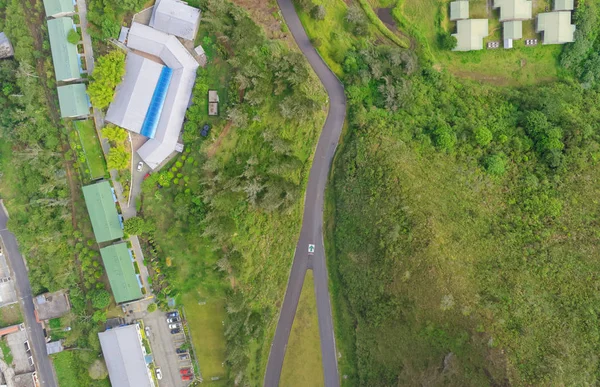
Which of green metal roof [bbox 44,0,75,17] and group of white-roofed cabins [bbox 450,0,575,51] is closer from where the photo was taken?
green metal roof [bbox 44,0,75,17]

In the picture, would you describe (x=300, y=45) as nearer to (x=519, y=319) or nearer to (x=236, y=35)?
(x=236, y=35)

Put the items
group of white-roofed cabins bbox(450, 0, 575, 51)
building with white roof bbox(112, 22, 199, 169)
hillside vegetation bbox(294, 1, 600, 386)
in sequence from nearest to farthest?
hillside vegetation bbox(294, 1, 600, 386) < building with white roof bbox(112, 22, 199, 169) < group of white-roofed cabins bbox(450, 0, 575, 51)

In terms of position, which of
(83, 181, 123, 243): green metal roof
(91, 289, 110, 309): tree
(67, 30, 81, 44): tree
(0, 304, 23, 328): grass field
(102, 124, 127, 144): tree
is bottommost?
(0, 304, 23, 328): grass field

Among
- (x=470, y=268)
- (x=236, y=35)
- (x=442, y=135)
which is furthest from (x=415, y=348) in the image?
(x=236, y=35)

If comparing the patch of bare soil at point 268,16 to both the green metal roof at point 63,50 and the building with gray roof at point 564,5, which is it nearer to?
the green metal roof at point 63,50

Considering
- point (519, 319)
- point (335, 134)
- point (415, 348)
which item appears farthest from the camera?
point (335, 134)

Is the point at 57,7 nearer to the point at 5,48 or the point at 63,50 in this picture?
the point at 63,50

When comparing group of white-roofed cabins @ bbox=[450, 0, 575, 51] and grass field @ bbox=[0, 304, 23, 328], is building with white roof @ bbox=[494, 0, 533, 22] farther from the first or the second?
grass field @ bbox=[0, 304, 23, 328]

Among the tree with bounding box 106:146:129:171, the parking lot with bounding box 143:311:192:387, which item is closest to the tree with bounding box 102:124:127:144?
the tree with bounding box 106:146:129:171
